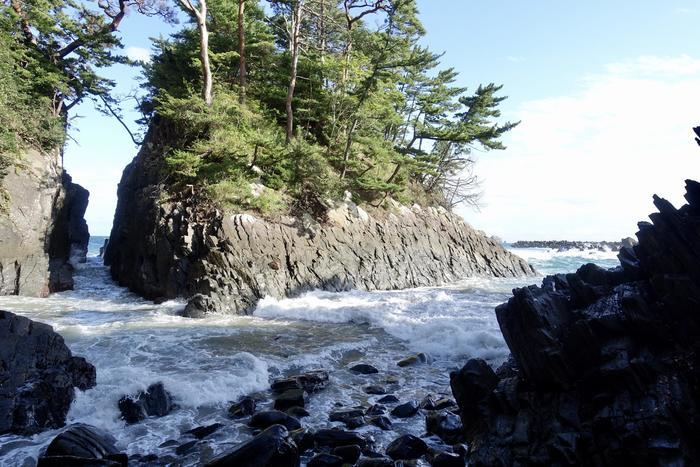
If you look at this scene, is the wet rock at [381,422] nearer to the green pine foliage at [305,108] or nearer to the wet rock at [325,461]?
the wet rock at [325,461]

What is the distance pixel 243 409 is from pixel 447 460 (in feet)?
10.8

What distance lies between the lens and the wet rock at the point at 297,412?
6719mm

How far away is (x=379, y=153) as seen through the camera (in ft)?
78.5

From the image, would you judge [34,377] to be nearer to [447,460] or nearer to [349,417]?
[349,417]

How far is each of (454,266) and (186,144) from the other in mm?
15802

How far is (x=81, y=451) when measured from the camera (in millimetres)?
5137

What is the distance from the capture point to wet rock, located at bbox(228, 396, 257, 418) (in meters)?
6.72

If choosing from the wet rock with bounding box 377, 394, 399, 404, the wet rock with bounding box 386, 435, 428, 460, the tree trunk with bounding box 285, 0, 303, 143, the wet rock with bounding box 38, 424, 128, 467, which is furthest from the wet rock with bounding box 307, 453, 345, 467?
the tree trunk with bounding box 285, 0, 303, 143

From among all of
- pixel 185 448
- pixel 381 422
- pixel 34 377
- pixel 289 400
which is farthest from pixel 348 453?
pixel 34 377

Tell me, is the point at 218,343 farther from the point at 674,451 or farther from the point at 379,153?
the point at 379,153

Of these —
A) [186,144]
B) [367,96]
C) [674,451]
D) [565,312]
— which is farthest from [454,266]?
[674,451]

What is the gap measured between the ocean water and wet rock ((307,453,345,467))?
74 centimetres

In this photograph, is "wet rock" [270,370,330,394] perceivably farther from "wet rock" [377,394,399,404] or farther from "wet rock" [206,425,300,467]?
"wet rock" [206,425,300,467]

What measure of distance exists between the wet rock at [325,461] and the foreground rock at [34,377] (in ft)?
12.8
